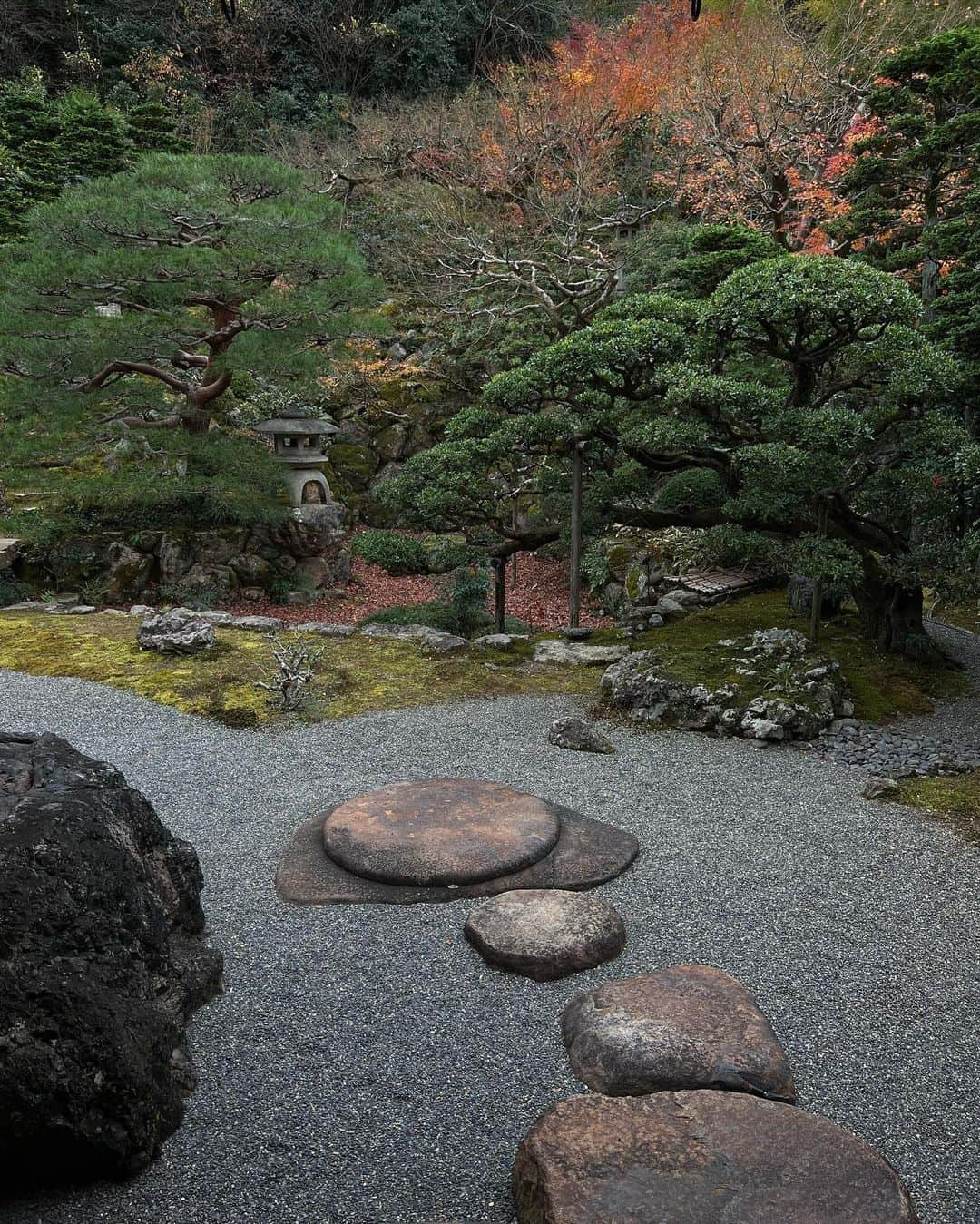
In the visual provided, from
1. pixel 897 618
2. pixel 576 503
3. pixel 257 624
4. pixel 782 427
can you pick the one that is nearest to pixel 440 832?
pixel 782 427

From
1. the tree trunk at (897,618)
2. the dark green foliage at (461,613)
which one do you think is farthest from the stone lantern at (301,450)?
the tree trunk at (897,618)

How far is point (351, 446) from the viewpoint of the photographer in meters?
16.1

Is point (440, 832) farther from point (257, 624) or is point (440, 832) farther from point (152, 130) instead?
point (152, 130)

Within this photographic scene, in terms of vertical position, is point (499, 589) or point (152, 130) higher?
point (152, 130)

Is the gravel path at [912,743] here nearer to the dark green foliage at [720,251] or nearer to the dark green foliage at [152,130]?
the dark green foliage at [720,251]

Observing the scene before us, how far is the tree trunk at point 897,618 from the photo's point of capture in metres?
7.66

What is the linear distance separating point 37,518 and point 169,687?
18.7 feet

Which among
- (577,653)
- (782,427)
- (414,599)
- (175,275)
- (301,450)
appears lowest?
(414,599)

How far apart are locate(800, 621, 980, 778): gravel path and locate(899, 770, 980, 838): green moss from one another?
0.12 metres

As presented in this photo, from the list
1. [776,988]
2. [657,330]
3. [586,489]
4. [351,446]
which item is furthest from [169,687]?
[351,446]

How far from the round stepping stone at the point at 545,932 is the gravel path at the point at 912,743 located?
9.24 ft

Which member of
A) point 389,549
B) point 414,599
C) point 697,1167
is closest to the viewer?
point 697,1167

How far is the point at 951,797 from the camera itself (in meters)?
5.30

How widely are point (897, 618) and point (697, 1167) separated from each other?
644 cm
